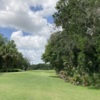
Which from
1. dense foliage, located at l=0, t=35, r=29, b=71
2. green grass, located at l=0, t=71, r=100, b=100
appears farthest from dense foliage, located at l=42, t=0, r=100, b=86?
dense foliage, located at l=0, t=35, r=29, b=71

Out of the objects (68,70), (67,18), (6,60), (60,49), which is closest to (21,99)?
(67,18)

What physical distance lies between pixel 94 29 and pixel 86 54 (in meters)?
2.54

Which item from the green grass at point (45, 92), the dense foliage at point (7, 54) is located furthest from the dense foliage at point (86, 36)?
the dense foliage at point (7, 54)

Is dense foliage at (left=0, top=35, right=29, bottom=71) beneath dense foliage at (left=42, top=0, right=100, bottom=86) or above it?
above

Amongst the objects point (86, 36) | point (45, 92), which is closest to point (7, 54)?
point (86, 36)

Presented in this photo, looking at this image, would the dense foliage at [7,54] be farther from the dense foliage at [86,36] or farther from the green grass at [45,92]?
the green grass at [45,92]

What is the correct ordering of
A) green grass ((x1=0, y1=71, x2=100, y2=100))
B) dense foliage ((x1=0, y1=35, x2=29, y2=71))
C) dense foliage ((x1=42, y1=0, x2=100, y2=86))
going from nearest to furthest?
1. green grass ((x1=0, y1=71, x2=100, y2=100))
2. dense foliage ((x1=42, y1=0, x2=100, y2=86))
3. dense foliage ((x1=0, y1=35, x2=29, y2=71))

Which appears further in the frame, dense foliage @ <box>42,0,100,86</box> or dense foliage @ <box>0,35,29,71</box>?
dense foliage @ <box>0,35,29,71</box>

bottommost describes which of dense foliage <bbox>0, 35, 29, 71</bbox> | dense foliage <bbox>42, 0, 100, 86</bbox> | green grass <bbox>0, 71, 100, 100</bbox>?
green grass <bbox>0, 71, 100, 100</bbox>

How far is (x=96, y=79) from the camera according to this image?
2472 centimetres

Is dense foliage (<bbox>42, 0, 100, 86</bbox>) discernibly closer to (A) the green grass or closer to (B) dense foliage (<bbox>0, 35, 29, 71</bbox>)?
(A) the green grass

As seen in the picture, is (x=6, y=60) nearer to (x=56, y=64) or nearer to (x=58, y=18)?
(x=56, y=64)

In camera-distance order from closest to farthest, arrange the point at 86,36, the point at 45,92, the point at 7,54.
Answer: the point at 45,92
the point at 86,36
the point at 7,54

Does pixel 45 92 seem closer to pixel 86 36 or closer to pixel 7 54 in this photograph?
pixel 86 36
